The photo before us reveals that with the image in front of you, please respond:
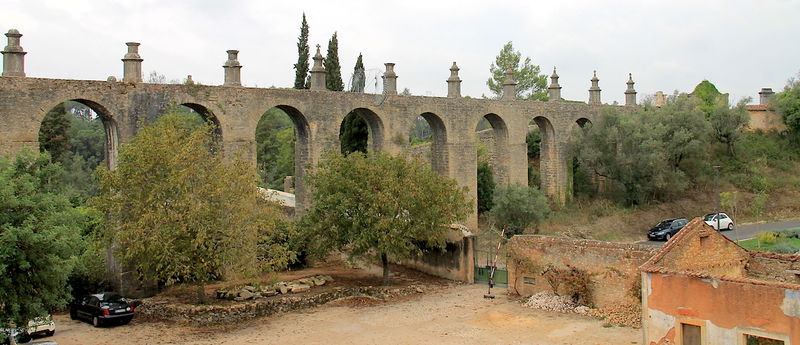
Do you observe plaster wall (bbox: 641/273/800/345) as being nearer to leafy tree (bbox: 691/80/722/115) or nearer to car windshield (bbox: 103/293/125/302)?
car windshield (bbox: 103/293/125/302)

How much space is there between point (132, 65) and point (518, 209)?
15.5 m

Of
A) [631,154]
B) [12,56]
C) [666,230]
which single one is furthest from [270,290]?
[631,154]

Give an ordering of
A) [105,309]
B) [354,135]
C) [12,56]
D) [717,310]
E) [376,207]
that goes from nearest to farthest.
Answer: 1. [717,310]
2. [105,309]
3. [12,56]
4. [376,207]
5. [354,135]

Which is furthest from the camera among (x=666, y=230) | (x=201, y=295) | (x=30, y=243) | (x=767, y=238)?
(x=666, y=230)

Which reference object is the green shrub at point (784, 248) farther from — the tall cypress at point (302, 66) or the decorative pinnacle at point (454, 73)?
the tall cypress at point (302, 66)

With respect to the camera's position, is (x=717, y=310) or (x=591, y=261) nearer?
(x=717, y=310)

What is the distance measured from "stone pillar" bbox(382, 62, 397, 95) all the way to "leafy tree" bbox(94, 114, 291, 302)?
1040 cm

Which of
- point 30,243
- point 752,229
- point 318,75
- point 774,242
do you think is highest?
point 318,75

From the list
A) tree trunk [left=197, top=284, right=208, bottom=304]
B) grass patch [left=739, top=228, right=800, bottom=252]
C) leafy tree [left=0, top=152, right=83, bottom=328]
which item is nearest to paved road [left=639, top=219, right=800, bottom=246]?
grass patch [left=739, top=228, right=800, bottom=252]

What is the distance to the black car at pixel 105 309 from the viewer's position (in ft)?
57.0

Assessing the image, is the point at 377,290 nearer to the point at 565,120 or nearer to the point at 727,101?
the point at 565,120

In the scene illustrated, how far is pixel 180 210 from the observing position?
17.5 metres

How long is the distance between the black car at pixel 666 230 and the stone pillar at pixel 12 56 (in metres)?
23.9

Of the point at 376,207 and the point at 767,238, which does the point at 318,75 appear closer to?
the point at 376,207
